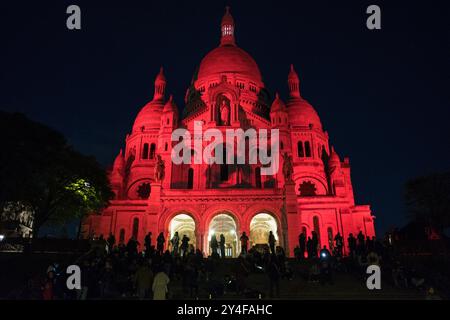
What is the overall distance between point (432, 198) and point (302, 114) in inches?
891

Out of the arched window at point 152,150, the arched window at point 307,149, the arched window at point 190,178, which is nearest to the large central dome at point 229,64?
the arched window at point 307,149

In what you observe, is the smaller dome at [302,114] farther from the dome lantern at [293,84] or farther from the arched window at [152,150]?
the arched window at [152,150]

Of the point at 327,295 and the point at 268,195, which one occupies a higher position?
the point at 268,195

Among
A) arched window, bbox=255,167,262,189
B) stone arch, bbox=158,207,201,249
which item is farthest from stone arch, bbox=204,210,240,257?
arched window, bbox=255,167,262,189

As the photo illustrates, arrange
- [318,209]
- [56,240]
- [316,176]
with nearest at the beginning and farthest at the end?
[56,240] < [318,209] < [316,176]

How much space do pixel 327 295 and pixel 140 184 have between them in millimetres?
38289

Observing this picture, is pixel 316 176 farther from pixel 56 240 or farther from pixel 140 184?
pixel 56 240

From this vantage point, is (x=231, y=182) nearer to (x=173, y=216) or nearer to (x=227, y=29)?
(x=173, y=216)

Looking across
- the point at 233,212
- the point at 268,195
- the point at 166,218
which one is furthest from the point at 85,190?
the point at 268,195

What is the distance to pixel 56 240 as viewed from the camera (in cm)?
2767

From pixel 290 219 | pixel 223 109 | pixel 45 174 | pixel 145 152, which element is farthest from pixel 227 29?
pixel 45 174

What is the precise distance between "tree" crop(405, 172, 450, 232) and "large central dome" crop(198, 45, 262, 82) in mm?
29680

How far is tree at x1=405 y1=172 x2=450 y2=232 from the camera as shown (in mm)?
38250

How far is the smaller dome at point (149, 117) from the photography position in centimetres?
5744
